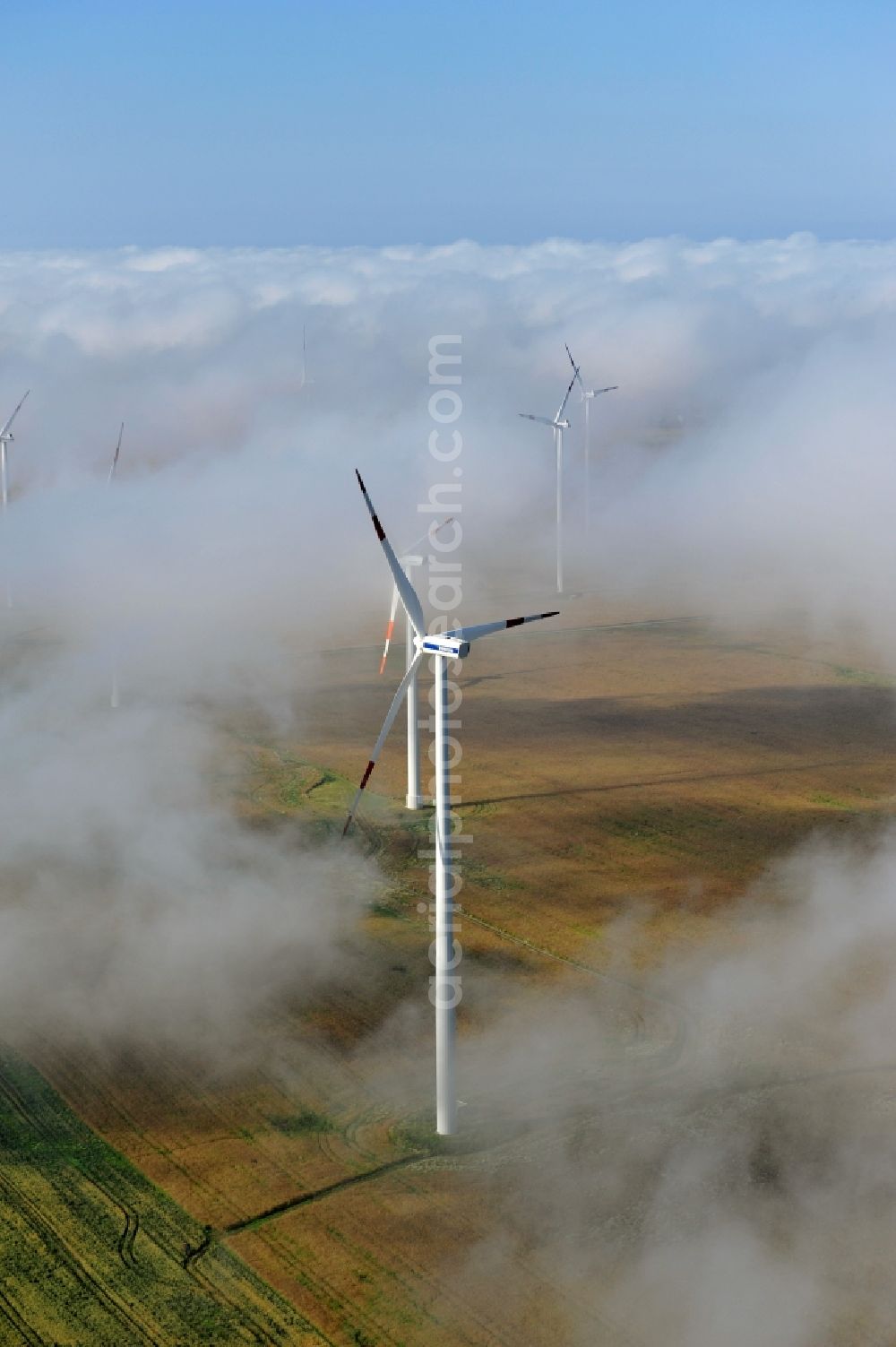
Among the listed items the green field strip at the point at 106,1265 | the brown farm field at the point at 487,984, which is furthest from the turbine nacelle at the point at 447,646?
the green field strip at the point at 106,1265

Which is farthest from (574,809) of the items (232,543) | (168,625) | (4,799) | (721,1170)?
(232,543)

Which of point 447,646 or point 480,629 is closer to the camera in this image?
point 447,646

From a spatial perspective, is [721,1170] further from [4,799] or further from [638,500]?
[638,500]

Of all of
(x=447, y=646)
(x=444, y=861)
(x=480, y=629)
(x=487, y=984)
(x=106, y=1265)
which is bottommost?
(x=106, y=1265)

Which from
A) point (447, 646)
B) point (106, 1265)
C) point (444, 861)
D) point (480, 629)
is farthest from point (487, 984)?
point (106, 1265)

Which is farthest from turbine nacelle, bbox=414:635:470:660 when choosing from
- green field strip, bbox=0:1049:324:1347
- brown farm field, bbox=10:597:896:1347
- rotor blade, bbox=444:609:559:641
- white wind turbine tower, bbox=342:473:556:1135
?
green field strip, bbox=0:1049:324:1347

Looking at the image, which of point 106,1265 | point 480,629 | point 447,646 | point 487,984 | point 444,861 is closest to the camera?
point 106,1265

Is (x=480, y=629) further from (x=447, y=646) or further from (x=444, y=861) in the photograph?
(x=444, y=861)

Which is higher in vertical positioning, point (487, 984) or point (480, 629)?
point (480, 629)

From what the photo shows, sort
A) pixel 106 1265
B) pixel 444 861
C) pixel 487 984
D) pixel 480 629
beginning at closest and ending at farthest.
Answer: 1. pixel 106 1265
2. pixel 444 861
3. pixel 480 629
4. pixel 487 984
